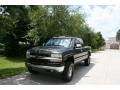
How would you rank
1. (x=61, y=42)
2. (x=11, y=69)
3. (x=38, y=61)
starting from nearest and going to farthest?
(x=38, y=61) → (x=61, y=42) → (x=11, y=69)

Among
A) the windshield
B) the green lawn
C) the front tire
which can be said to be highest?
the windshield

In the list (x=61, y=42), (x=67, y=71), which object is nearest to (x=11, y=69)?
(x=61, y=42)

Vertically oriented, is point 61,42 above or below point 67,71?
above

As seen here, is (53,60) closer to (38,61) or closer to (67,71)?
(38,61)

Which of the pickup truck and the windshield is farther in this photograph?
the windshield

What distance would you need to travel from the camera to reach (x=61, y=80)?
27.1ft

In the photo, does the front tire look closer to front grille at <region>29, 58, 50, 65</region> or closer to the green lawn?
front grille at <region>29, 58, 50, 65</region>

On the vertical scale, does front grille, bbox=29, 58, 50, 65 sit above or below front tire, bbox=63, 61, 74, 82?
above

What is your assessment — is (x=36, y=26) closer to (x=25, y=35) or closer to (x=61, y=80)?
(x=25, y=35)

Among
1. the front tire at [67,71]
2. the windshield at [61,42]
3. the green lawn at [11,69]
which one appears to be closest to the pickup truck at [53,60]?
the front tire at [67,71]

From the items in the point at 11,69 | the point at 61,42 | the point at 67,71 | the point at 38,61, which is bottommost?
the point at 11,69

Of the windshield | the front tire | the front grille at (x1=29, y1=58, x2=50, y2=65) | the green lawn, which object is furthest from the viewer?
the green lawn

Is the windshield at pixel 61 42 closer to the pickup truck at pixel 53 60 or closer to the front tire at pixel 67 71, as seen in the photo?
the pickup truck at pixel 53 60

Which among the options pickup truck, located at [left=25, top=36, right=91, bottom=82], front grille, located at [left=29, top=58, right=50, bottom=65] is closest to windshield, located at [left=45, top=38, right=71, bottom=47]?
pickup truck, located at [left=25, top=36, right=91, bottom=82]
